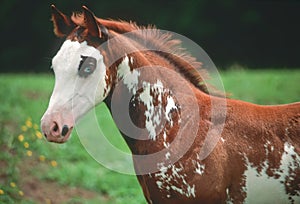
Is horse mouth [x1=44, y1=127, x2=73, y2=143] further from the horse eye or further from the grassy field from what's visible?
the grassy field

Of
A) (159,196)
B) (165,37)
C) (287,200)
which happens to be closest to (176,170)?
(159,196)

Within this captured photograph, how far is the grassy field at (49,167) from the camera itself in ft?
21.1

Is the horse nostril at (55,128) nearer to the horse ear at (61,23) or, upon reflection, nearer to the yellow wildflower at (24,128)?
the horse ear at (61,23)

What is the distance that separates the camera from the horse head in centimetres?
357

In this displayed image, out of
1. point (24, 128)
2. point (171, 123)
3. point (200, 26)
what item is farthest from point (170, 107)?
point (200, 26)

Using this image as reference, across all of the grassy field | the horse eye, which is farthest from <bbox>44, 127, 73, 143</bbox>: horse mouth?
the grassy field

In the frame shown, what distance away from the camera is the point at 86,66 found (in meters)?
3.65

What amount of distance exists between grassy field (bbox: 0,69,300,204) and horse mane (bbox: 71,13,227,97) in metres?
2.67

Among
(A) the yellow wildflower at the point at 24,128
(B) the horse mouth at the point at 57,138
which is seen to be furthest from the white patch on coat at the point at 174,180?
(A) the yellow wildflower at the point at 24,128

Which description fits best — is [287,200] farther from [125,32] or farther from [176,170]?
[125,32]

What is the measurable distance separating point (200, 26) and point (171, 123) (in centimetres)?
1821

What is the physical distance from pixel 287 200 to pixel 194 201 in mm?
691

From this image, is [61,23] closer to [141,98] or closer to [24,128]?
[141,98]

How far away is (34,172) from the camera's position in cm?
691
